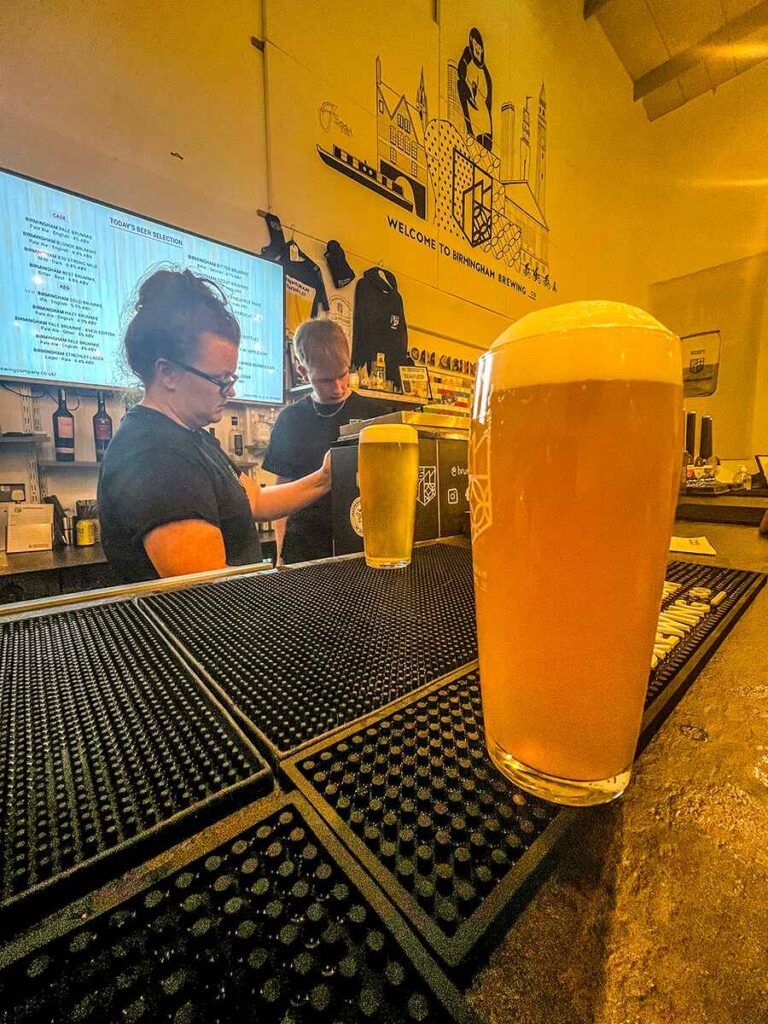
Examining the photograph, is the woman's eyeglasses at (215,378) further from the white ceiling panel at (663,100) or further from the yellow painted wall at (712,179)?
the white ceiling panel at (663,100)

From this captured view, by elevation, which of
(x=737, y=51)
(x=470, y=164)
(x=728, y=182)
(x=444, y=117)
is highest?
(x=737, y=51)

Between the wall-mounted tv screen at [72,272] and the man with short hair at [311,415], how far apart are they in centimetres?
43

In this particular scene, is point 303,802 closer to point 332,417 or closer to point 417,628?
point 417,628

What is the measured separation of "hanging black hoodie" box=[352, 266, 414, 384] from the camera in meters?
2.03

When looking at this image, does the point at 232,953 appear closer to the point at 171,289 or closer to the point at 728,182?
the point at 171,289

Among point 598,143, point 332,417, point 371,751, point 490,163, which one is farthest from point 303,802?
point 598,143

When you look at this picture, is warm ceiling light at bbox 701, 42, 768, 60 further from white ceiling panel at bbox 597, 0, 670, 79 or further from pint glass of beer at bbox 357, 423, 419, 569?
pint glass of beer at bbox 357, 423, 419, 569

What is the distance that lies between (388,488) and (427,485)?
25 centimetres

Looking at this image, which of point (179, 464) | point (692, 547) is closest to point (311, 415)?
point (179, 464)

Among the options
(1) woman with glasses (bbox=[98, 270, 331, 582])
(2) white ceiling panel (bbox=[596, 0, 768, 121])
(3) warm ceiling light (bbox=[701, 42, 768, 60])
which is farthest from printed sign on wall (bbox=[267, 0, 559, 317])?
(3) warm ceiling light (bbox=[701, 42, 768, 60])

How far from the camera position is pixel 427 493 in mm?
879

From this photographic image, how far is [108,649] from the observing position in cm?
38

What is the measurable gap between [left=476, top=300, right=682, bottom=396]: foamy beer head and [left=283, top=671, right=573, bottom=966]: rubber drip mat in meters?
0.20

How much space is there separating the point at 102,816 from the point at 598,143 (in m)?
5.04
